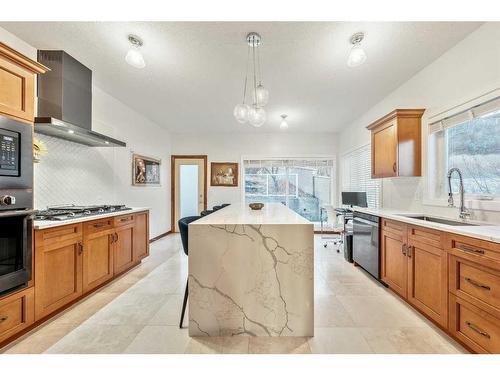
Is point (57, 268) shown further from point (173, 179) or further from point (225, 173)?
point (225, 173)

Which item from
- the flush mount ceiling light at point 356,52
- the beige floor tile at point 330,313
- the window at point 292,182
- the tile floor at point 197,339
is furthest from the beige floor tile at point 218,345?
the window at point 292,182

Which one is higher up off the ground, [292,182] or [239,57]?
[239,57]

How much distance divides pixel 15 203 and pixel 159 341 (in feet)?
4.85

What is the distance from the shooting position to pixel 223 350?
1599mm

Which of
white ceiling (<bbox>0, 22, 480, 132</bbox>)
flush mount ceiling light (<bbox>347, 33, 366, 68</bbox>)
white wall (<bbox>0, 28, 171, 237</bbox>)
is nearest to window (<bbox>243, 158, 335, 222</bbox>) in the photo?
white ceiling (<bbox>0, 22, 480, 132</bbox>)

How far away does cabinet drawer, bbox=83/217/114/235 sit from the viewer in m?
2.38

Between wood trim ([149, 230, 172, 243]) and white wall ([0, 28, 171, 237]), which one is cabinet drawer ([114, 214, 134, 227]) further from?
wood trim ([149, 230, 172, 243])

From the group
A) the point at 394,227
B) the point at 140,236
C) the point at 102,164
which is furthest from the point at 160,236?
the point at 394,227

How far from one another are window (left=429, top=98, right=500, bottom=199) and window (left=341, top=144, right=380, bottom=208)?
1.26 meters

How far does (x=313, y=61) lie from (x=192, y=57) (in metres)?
1.35

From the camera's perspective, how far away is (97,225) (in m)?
2.52
